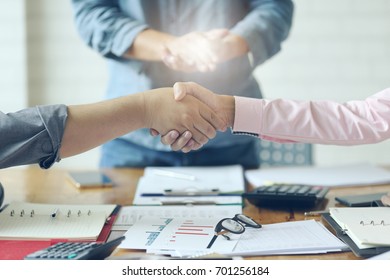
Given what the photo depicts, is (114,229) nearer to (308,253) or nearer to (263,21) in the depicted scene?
(308,253)

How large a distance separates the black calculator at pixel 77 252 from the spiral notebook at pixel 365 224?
0.36 metres

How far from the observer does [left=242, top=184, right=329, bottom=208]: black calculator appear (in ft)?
3.87

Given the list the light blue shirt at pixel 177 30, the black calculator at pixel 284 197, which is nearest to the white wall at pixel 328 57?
the light blue shirt at pixel 177 30

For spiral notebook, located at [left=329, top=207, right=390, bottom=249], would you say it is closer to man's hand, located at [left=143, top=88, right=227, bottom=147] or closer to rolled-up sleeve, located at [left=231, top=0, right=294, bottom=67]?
man's hand, located at [left=143, top=88, right=227, bottom=147]

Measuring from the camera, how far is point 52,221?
108 cm

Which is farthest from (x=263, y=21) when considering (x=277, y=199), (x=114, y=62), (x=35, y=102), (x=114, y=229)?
(x=35, y=102)

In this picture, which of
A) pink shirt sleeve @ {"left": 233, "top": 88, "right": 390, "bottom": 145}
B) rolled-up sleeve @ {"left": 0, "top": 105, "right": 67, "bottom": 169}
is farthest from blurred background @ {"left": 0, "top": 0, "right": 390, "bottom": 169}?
rolled-up sleeve @ {"left": 0, "top": 105, "right": 67, "bottom": 169}

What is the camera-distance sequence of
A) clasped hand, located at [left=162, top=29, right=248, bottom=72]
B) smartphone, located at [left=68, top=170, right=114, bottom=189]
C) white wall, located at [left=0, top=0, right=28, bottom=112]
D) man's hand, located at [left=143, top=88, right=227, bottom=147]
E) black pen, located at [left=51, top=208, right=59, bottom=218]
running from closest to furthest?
1. black pen, located at [left=51, top=208, right=59, bottom=218]
2. man's hand, located at [left=143, top=88, right=227, bottom=147]
3. smartphone, located at [left=68, top=170, right=114, bottom=189]
4. clasped hand, located at [left=162, top=29, right=248, bottom=72]
5. white wall, located at [left=0, top=0, right=28, bottom=112]

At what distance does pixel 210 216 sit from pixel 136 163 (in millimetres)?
583

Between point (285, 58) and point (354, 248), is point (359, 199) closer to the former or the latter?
point (354, 248)

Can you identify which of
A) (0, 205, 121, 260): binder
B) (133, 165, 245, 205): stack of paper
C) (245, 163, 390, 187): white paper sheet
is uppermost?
(0, 205, 121, 260): binder

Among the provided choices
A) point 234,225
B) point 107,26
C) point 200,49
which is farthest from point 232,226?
point 107,26

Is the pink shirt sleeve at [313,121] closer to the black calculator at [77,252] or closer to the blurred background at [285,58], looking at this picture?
the black calculator at [77,252]

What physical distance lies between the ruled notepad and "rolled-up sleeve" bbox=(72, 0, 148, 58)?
22.6 inches
